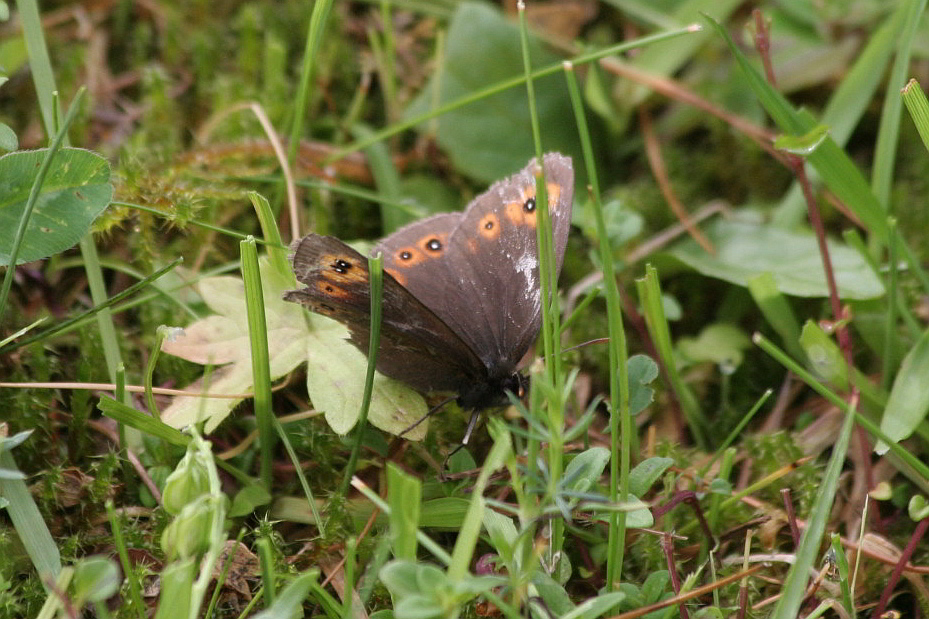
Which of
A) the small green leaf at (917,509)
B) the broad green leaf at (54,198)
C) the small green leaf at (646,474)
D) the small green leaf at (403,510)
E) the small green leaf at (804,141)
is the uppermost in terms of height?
the small green leaf at (804,141)

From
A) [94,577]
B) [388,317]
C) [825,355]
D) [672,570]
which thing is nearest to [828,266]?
[825,355]

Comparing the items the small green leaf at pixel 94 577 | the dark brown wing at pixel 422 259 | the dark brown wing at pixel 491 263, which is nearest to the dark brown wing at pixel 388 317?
the dark brown wing at pixel 491 263

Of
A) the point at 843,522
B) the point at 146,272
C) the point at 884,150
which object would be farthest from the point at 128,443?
the point at 884,150

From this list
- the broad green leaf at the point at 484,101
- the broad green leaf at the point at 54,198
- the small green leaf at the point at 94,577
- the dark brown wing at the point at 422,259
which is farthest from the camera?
the broad green leaf at the point at 484,101

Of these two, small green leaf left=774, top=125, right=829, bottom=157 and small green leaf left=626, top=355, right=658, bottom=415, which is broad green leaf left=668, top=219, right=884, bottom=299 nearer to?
small green leaf left=774, top=125, right=829, bottom=157

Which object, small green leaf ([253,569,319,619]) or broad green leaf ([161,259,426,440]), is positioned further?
broad green leaf ([161,259,426,440])

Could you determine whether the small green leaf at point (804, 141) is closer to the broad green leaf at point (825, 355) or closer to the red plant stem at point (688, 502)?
the broad green leaf at point (825, 355)

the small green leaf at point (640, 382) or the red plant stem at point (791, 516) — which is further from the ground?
the small green leaf at point (640, 382)

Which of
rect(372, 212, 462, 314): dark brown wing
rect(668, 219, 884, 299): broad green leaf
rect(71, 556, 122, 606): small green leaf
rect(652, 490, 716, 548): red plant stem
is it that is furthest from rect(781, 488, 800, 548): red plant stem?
rect(71, 556, 122, 606): small green leaf

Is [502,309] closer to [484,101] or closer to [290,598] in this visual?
[290,598]
